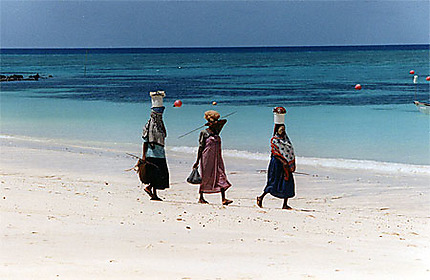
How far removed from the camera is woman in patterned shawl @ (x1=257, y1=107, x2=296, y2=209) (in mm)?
7871

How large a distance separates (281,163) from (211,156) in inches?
35.1

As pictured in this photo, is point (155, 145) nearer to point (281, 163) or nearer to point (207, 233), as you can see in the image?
point (281, 163)

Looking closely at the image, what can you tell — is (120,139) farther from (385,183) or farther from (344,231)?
(344,231)

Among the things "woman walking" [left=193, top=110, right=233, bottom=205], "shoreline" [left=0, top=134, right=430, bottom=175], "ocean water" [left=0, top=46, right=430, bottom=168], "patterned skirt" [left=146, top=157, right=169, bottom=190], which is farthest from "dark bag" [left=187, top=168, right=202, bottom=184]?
"ocean water" [left=0, top=46, right=430, bottom=168]

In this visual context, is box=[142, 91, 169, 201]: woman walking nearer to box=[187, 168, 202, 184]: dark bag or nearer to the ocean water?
box=[187, 168, 202, 184]: dark bag

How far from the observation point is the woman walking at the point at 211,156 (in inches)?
319

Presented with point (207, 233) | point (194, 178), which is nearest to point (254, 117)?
point (194, 178)

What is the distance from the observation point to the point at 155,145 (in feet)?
26.6

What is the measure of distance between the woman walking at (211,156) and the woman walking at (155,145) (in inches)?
17.8

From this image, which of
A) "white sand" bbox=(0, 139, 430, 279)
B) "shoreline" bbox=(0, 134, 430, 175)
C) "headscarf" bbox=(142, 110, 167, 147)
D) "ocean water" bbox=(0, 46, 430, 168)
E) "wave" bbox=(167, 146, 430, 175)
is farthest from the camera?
"ocean water" bbox=(0, 46, 430, 168)

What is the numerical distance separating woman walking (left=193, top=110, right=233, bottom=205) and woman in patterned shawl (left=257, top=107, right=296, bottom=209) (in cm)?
66

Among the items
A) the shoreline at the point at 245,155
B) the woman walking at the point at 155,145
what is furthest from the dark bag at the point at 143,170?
the shoreline at the point at 245,155

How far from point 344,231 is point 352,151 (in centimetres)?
943

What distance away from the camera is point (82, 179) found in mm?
11109
